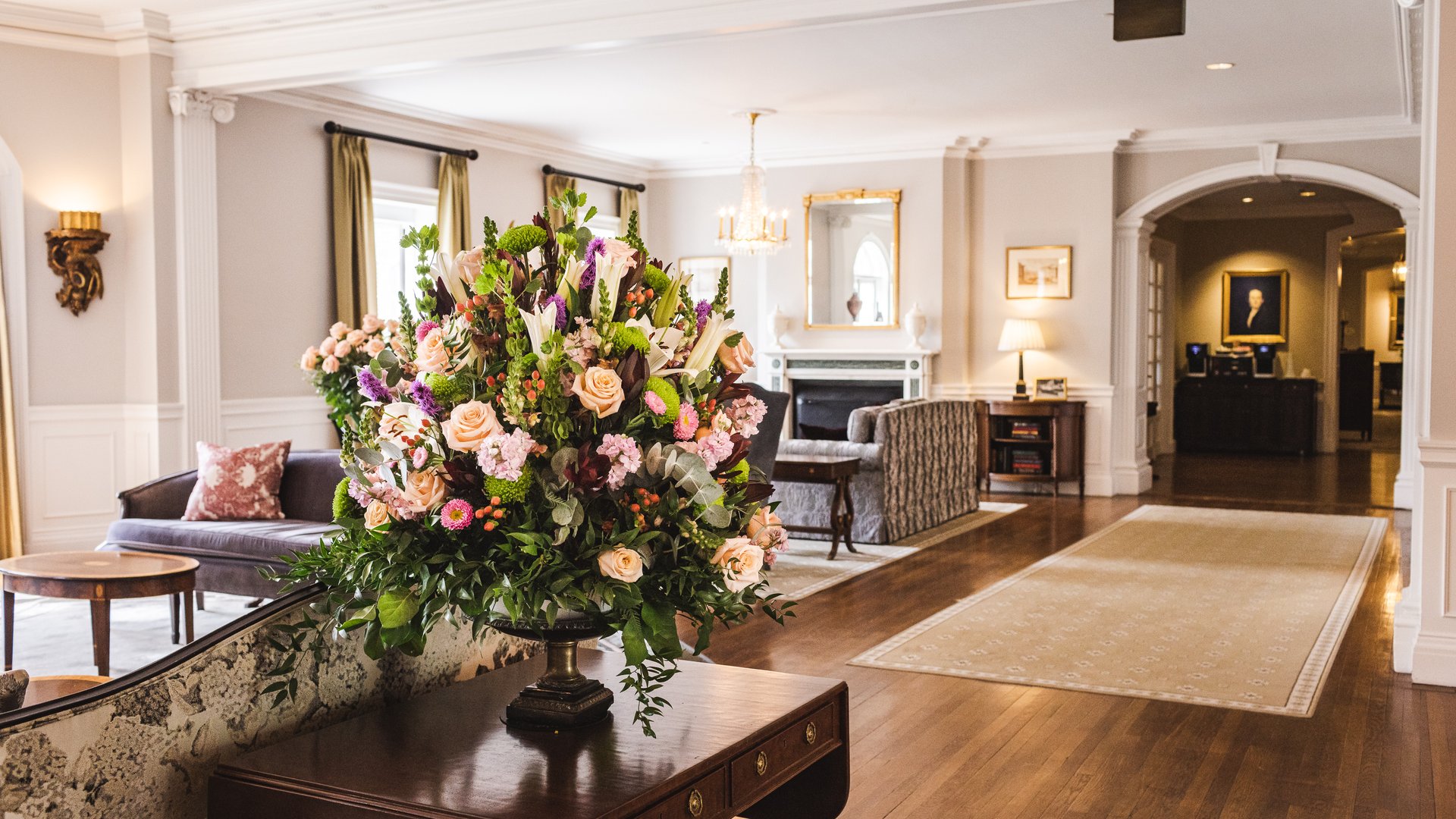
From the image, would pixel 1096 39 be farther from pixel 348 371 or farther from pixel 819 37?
pixel 348 371

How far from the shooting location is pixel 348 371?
595 cm

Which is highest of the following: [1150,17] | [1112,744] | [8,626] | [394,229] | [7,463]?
[1150,17]

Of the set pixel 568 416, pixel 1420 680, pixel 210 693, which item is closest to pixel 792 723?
pixel 568 416

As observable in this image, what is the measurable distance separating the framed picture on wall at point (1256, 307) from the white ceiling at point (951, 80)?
551 cm

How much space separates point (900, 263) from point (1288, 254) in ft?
20.9

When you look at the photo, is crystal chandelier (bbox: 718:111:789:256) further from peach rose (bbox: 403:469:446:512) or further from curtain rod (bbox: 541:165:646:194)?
peach rose (bbox: 403:469:446:512)

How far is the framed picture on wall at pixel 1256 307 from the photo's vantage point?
1441 cm

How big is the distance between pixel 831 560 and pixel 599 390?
224 inches

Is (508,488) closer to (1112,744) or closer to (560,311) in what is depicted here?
(560,311)

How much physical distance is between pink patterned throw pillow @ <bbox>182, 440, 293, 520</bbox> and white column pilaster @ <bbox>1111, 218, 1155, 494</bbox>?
6.79 m

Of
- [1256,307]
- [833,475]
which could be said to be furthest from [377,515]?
[1256,307]

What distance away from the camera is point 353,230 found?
27.0 feet

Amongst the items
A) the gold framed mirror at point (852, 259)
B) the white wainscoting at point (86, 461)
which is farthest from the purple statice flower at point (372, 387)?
the gold framed mirror at point (852, 259)

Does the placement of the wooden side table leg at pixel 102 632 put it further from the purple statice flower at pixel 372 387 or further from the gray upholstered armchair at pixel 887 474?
the gray upholstered armchair at pixel 887 474
